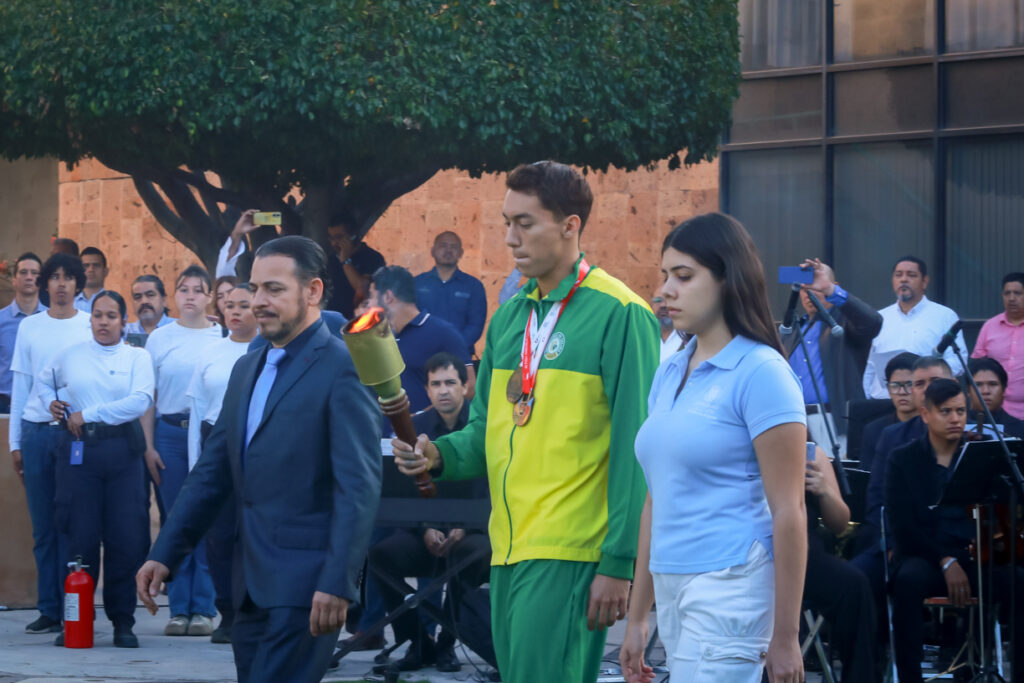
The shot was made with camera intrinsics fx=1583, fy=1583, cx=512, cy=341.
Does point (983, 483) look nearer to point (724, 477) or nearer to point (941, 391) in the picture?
point (941, 391)

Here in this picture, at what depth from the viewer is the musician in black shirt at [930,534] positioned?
7738mm

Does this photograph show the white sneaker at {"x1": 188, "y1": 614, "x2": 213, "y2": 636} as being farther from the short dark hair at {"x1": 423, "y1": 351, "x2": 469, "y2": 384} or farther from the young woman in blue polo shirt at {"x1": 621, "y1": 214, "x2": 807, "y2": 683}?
the young woman in blue polo shirt at {"x1": 621, "y1": 214, "x2": 807, "y2": 683}

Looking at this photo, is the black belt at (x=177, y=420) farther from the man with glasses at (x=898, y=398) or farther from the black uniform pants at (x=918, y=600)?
the black uniform pants at (x=918, y=600)

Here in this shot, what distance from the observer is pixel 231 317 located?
970 cm

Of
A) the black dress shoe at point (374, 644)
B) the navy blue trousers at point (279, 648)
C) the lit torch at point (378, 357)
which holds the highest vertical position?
the lit torch at point (378, 357)

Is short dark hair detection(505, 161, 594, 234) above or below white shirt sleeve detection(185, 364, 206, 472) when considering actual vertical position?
above

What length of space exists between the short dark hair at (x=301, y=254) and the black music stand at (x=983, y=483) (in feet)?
11.6

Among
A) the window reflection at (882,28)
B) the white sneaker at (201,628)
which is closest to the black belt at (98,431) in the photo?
the white sneaker at (201,628)

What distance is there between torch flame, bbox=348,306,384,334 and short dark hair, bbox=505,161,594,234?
0.69 meters

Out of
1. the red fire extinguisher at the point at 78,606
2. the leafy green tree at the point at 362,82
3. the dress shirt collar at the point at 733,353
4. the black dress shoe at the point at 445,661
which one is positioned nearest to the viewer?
the dress shirt collar at the point at 733,353

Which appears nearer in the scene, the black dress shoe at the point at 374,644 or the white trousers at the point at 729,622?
the white trousers at the point at 729,622

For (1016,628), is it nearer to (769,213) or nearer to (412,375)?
(412,375)

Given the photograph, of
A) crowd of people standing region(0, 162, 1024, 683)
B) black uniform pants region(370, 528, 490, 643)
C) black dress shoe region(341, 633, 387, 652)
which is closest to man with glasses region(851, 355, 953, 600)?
crowd of people standing region(0, 162, 1024, 683)

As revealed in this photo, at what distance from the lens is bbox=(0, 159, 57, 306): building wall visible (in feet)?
59.7
